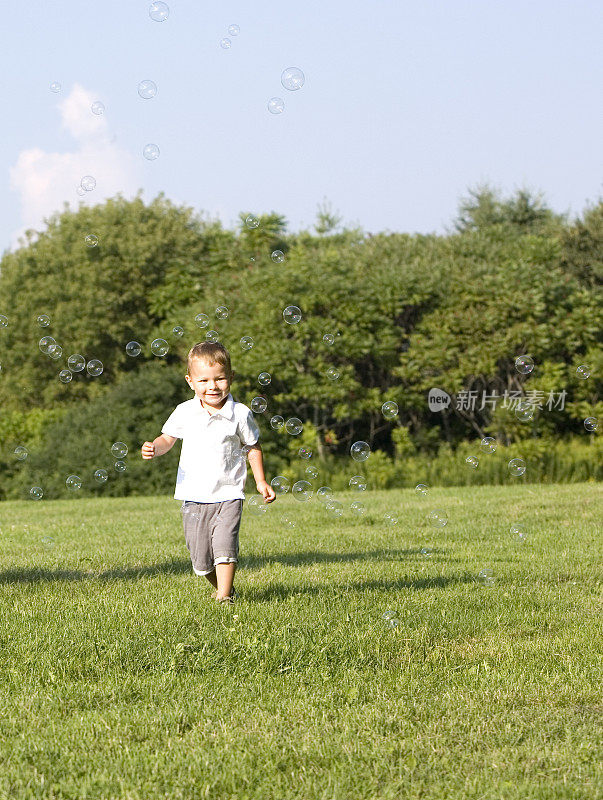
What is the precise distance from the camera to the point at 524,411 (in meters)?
16.0

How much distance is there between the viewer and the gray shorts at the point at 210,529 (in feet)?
18.0

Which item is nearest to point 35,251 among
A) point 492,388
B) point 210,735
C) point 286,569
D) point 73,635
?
point 492,388

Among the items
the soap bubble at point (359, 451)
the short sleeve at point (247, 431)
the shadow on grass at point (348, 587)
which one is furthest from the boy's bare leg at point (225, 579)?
the soap bubble at point (359, 451)

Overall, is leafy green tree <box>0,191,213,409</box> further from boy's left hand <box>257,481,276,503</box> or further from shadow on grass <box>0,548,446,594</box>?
boy's left hand <box>257,481,276,503</box>

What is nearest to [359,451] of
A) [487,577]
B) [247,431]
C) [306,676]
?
[487,577]

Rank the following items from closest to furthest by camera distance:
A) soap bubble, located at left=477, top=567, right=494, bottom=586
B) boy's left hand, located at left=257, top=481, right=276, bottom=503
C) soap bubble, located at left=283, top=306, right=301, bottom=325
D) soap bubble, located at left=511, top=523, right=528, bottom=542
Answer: boy's left hand, located at left=257, top=481, right=276, bottom=503, soap bubble, located at left=477, top=567, right=494, bottom=586, soap bubble, located at left=511, top=523, right=528, bottom=542, soap bubble, located at left=283, top=306, right=301, bottom=325

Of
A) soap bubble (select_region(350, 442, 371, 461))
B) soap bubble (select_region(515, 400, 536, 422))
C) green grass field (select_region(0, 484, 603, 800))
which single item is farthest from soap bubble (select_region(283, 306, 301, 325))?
Result: soap bubble (select_region(515, 400, 536, 422))

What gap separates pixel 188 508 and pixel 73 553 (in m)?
2.26

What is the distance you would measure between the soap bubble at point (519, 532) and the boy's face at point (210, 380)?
11.3ft

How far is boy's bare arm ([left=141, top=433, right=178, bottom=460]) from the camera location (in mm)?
5468

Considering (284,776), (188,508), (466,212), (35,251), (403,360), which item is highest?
(466,212)

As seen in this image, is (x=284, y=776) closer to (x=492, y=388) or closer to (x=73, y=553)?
(x=73, y=553)

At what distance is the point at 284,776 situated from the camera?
10.3 feet

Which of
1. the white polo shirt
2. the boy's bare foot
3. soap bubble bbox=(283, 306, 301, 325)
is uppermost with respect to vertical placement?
soap bubble bbox=(283, 306, 301, 325)
